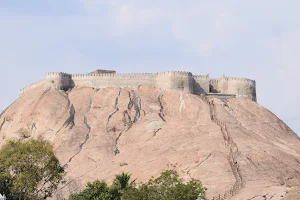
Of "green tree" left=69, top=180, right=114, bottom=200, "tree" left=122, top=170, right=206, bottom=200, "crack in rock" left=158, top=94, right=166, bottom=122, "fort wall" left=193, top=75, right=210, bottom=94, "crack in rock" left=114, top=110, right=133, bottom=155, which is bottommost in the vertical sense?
"green tree" left=69, top=180, right=114, bottom=200

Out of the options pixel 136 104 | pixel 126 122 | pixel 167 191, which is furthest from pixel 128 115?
pixel 167 191

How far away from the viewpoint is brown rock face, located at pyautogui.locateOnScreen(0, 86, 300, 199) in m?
71.2

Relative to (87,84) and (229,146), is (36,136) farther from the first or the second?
(229,146)

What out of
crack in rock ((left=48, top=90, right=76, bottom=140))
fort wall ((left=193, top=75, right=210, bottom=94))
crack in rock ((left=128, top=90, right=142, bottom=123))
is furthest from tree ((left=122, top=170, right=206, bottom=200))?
fort wall ((left=193, top=75, right=210, bottom=94))

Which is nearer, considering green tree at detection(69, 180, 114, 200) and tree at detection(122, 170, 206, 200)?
tree at detection(122, 170, 206, 200)

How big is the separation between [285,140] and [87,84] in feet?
88.7

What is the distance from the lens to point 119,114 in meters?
84.8

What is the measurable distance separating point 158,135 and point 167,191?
27.8m

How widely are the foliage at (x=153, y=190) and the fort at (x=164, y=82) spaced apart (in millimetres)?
27323

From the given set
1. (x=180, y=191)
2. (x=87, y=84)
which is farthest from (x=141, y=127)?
(x=180, y=191)

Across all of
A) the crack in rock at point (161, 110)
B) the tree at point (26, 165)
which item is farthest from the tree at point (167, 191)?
the crack in rock at point (161, 110)

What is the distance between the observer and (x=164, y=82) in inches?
3474

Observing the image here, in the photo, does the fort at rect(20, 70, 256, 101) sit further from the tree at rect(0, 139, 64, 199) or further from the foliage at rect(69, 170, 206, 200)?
the tree at rect(0, 139, 64, 199)

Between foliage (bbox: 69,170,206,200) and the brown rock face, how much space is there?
9.97 m
